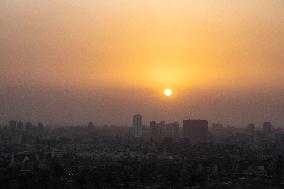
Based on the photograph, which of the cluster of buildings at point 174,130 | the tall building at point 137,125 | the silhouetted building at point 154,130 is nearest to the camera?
the cluster of buildings at point 174,130

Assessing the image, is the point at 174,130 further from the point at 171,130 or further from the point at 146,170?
the point at 146,170

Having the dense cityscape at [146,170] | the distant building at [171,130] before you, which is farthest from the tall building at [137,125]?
the dense cityscape at [146,170]

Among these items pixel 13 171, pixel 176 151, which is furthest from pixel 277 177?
pixel 176 151

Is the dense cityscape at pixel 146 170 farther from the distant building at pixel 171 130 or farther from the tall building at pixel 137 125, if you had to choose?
the distant building at pixel 171 130

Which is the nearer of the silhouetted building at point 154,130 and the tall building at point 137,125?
the silhouetted building at point 154,130

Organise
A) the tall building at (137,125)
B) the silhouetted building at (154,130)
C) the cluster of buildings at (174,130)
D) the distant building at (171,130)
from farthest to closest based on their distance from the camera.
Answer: the distant building at (171,130) → the tall building at (137,125) → the silhouetted building at (154,130) → the cluster of buildings at (174,130)

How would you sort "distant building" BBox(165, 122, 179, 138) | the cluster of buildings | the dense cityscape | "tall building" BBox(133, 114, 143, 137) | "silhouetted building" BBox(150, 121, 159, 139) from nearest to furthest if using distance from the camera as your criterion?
the dense cityscape, the cluster of buildings, "silhouetted building" BBox(150, 121, 159, 139), "tall building" BBox(133, 114, 143, 137), "distant building" BBox(165, 122, 179, 138)

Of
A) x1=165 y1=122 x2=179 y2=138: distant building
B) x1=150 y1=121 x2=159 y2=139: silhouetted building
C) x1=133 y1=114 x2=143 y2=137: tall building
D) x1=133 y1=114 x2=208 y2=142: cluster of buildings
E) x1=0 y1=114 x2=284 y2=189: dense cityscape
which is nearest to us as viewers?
x1=0 y1=114 x2=284 y2=189: dense cityscape

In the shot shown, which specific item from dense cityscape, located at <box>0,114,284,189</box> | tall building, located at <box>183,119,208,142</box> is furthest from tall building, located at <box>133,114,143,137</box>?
dense cityscape, located at <box>0,114,284,189</box>

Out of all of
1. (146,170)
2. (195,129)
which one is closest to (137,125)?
(195,129)

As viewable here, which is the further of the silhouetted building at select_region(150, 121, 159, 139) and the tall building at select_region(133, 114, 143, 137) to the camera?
the tall building at select_region(133, 114, 143, 137)

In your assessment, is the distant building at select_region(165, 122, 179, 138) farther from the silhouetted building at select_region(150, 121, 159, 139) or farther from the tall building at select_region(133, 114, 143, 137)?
the tall building at select_region(133, 114, 143, 137)
